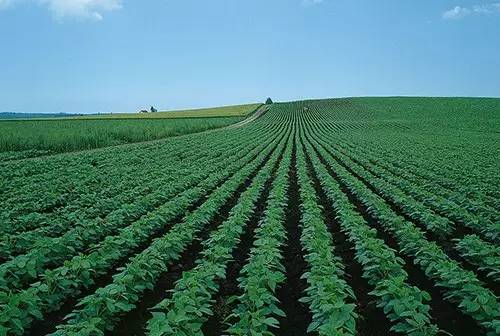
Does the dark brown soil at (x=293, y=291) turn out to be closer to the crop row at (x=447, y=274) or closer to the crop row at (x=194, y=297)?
the crop row at (x=194, y=297)

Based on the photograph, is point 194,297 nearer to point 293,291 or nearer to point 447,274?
point 293,291

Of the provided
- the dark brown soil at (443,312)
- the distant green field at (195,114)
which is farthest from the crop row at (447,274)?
the distant green field at (195,114)

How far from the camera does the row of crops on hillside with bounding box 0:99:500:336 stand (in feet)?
13.8

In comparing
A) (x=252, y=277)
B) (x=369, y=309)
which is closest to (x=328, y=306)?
(x=252, y=277)

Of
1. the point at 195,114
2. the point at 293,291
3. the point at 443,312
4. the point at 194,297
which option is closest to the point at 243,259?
the point at 293,291

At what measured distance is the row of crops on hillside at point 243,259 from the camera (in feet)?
13.8

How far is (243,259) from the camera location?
7016mm

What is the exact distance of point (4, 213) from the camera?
8.45 meters

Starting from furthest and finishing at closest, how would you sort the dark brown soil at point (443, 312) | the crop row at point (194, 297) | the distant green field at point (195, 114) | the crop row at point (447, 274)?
the distant green field at point (195, 114), the dark brown soil at point (443, 312), the crop row at point (447, 274), the crop row at point (194, 297)

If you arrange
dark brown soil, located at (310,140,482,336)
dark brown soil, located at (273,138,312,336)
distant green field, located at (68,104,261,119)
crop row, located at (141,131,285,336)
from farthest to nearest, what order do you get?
distant green field, located at (68,104,261,119) < dark brown soil, located at (273,138,312,336) < dark brown soil, located at (310,140,482,336) < crop row, located at (141,131,285,336)

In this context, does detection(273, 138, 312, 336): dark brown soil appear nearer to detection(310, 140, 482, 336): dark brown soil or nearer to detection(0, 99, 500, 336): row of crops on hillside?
detection(0, 99, 500, 336): row of crops on hillside

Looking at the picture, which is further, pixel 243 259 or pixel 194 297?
pixel 243 259

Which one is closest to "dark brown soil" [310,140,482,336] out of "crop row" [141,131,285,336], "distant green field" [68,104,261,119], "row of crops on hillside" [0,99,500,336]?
"row of crops on hillside" [0,99,500,336]

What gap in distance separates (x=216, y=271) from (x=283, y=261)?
195 centimetres
